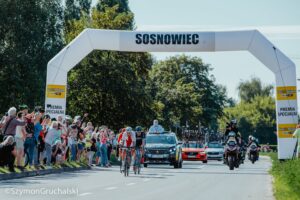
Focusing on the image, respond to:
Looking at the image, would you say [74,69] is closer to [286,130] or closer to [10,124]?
[286,130]

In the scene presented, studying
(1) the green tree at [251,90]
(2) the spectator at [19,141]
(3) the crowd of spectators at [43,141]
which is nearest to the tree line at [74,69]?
(3) the crowd of spectators at [43,141]

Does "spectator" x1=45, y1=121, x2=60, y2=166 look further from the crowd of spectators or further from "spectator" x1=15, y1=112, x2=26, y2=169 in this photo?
"spectator" x1=15, y1=112, x2=26, y2=169

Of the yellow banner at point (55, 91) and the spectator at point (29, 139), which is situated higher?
the yellow banner at point (55, 91)

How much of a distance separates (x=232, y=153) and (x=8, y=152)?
34.8 feet

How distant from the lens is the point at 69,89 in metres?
44.6

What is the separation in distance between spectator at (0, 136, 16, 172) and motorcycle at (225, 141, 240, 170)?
32.2 feet

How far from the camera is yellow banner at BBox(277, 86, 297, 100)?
24594 millimetres

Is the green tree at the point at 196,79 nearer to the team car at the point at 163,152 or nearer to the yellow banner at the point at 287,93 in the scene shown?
the team car at the point at 163,152

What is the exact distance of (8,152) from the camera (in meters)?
18.2

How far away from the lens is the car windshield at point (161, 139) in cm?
3002

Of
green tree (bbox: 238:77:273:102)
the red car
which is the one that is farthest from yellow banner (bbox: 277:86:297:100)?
green tree (bbox: 238:77:273:102)

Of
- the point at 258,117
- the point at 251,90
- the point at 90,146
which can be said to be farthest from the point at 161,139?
the point at 251,90

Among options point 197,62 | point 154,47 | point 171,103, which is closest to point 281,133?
point 154,47

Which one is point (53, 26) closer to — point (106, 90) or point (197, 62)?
point (106, 90)
